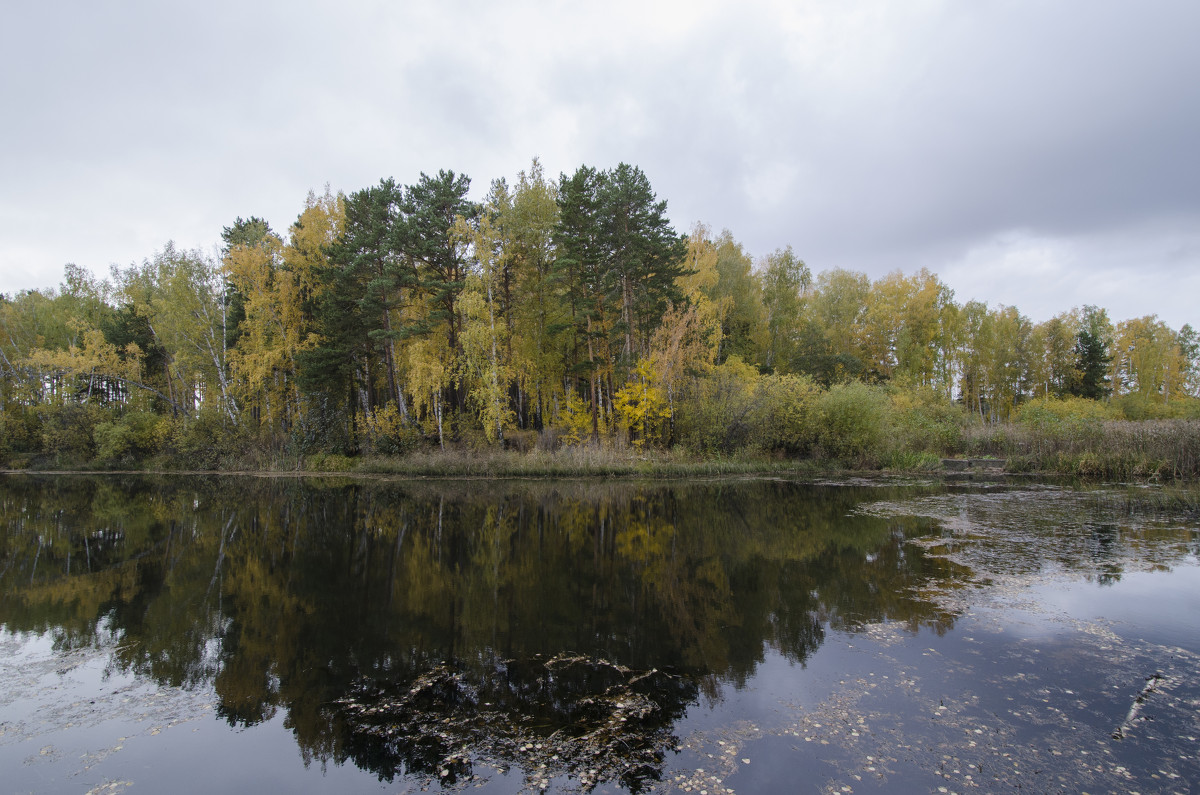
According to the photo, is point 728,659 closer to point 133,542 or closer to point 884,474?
point 133,542

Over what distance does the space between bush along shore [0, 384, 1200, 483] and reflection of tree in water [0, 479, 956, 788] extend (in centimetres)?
1010

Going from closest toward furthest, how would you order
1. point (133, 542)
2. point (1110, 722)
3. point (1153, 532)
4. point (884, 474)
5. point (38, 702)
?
point (1110, 722), point (38, 702), point (1153, 532), point (133, 542), point (884, 474)

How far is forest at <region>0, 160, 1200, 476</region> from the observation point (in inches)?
1047

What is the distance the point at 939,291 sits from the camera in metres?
48.3

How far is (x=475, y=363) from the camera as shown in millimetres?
27281

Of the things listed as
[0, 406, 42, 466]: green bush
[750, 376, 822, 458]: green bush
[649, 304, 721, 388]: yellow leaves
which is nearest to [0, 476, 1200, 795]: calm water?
[750, 376, 822, 458]: green bush

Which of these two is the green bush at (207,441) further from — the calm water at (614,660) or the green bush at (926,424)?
the green bush at (926,424)

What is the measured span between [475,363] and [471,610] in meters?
20.2

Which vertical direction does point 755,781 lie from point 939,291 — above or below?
below

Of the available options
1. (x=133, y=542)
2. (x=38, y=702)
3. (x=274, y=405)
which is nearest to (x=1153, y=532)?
(x=38, y=702)

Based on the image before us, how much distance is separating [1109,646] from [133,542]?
1833cm

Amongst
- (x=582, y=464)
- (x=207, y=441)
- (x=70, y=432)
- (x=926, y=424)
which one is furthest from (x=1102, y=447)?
(x=70, y=432)

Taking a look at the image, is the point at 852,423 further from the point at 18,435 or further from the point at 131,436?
the point at 18,435

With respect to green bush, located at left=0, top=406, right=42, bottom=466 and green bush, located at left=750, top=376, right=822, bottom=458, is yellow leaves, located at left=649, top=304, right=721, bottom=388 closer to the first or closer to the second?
green bush, located at left=750, top=376, right=822, bottom=458
